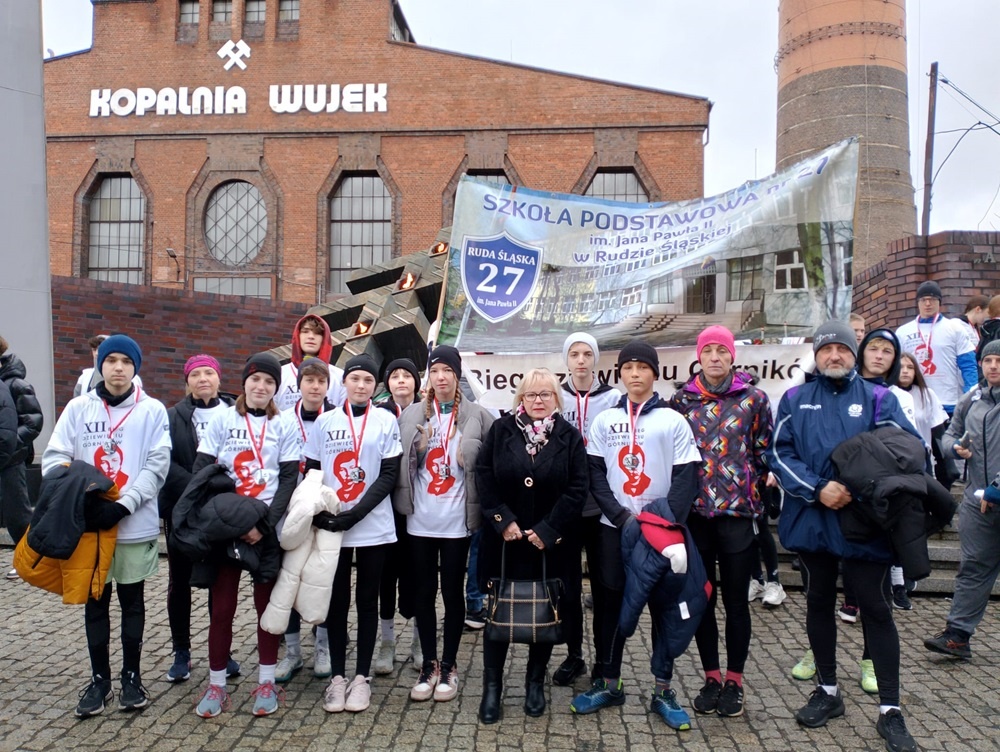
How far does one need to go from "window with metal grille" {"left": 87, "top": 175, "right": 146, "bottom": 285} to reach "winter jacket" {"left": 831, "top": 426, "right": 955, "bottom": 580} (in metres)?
27.8

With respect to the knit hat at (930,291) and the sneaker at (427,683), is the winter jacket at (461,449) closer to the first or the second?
the sneaker at (427,683)

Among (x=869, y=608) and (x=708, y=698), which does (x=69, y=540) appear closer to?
(x=708, y=698)

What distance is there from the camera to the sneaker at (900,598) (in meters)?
5.43

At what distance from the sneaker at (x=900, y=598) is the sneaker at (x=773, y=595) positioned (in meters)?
0.75

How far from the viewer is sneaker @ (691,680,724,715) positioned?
3.87 metres

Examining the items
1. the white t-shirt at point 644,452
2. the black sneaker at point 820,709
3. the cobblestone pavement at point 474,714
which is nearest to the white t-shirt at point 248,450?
the cobblestone pavement at point 474,714

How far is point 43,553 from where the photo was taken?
12.2ft

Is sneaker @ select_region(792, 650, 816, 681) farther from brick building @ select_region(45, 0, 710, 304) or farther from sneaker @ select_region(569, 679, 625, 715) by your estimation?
brick building @ select_region(45, 0, 710, 304)

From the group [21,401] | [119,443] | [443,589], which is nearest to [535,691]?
[443,589]

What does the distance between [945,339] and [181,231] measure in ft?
83.1

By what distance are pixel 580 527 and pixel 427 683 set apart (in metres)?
1.15

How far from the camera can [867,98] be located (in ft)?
99.4

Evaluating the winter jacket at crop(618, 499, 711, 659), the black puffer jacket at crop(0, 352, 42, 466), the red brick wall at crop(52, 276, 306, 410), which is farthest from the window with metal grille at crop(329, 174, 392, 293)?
the winter jacket at crop(618, 499, 711, 659)

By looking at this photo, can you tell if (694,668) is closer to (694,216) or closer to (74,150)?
(694,216)
